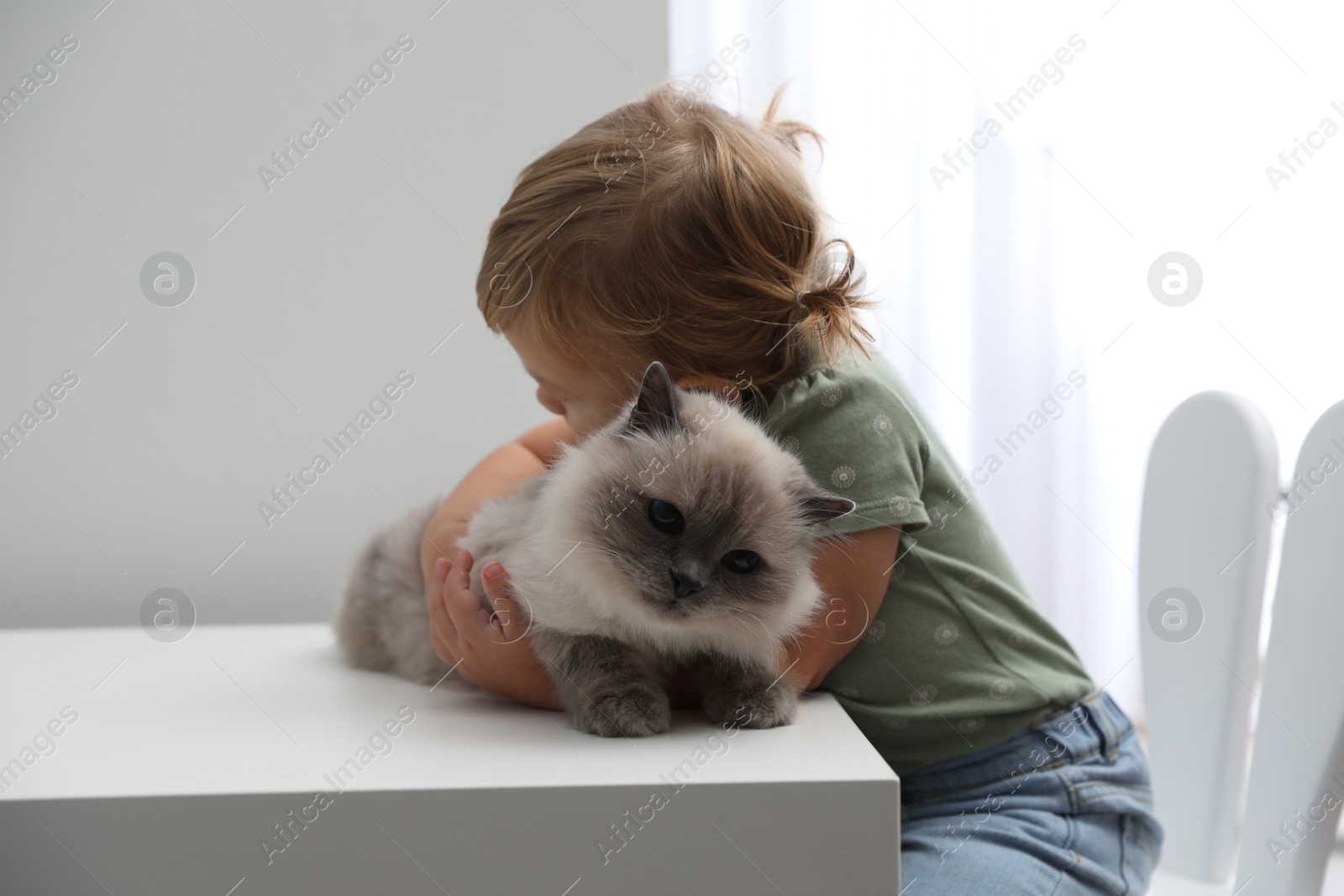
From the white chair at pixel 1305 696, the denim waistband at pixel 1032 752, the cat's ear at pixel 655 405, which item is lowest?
the white chair at pixel 1305 696

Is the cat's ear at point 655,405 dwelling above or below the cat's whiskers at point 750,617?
above

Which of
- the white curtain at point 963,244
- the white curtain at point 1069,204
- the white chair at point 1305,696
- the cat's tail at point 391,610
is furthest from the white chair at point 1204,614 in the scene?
the cat's tail at point 391,610

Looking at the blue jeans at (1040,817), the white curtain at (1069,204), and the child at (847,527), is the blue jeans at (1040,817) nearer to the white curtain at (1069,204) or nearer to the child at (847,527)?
the child at (847,527)

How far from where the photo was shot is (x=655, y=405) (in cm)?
92

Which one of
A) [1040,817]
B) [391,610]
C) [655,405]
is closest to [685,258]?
[655,405]

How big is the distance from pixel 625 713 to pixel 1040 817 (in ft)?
1.76

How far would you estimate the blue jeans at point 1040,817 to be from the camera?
100cm

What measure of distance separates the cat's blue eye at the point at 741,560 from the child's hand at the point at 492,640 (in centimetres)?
25

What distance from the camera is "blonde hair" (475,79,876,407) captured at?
1088 millimetres

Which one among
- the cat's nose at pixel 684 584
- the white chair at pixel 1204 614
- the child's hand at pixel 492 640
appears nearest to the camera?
the cat's nose at pixel 684 584

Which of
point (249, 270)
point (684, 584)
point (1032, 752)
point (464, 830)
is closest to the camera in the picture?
point (464, 830)

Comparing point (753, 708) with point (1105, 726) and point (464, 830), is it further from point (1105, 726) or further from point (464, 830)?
point (1105, 726)

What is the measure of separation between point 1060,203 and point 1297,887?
146cm

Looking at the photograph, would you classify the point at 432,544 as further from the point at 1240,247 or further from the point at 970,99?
the point at 1240,247
